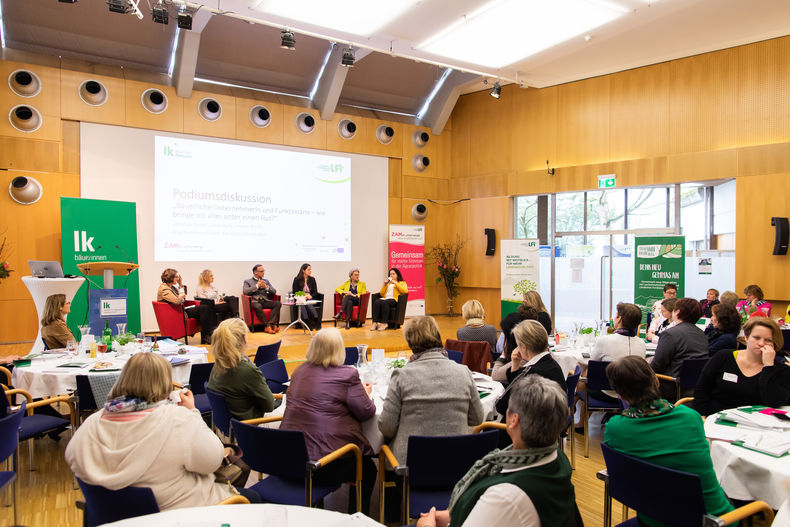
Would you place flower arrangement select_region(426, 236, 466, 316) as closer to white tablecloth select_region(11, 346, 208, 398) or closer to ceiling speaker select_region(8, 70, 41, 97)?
ceiling speaker select_region(8, 70, 41, 97)

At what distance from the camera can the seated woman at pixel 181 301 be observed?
7.82 meters

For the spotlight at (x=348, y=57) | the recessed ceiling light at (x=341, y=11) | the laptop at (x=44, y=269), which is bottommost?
the laptop at (x=44, y=269)

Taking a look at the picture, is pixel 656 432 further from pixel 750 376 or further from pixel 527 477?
pixel 750 376

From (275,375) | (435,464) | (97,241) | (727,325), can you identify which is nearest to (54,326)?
(275,375)

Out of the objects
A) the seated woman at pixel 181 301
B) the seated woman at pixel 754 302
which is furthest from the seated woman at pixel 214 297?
the seated woman at pixel 754 302

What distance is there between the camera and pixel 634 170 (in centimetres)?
998

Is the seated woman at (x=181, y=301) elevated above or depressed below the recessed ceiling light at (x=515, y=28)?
below

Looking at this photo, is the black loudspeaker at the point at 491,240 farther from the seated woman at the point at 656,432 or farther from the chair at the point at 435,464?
the seated woman at the point at 656,432

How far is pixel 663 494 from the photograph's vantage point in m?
2.04

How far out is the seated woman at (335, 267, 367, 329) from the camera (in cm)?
993

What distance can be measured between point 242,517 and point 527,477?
0.92m

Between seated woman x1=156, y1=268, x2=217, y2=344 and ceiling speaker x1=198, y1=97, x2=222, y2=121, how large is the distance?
3162 mm

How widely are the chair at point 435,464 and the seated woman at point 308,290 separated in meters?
7.06

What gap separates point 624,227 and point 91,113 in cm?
964
